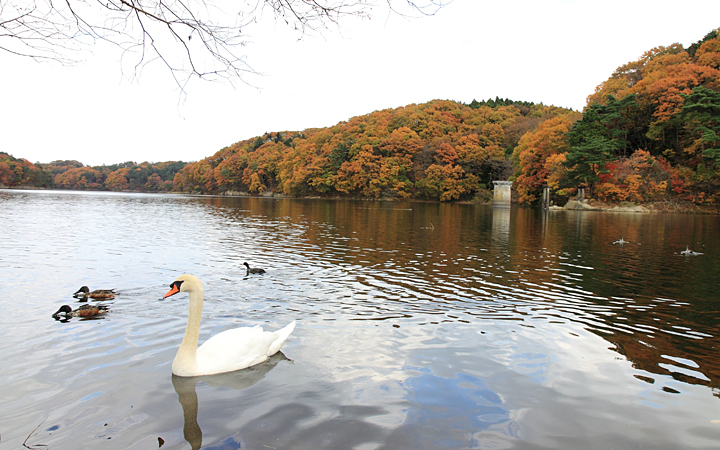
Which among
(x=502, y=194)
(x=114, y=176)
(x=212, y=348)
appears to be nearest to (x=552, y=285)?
(x=212, y=348)

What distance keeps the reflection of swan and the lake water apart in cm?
2

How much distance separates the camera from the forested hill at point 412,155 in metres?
67.3

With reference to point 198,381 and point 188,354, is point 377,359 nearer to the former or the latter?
point 198,381

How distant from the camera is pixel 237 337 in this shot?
4938 mm

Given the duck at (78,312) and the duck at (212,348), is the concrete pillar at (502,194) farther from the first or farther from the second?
the duck at (212,348)

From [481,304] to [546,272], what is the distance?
179 inches

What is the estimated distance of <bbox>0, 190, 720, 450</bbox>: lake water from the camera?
3.68 meters

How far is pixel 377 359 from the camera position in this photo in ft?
17.5

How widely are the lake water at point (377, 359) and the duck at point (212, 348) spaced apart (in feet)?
0.42

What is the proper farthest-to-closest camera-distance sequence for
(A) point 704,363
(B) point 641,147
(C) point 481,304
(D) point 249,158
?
(D) point 249,158
(B) point 641,147
(C) point 481,304
(A) point 704,363

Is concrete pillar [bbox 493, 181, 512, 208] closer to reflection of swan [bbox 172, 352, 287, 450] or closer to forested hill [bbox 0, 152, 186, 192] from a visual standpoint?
reflection of swan [bbox 172, 352, 287, 450]

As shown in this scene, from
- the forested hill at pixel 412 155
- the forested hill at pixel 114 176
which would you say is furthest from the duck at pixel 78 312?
the forested hill at pixel 114 176

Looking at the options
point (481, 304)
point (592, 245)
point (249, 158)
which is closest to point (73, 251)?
point (481, 304)

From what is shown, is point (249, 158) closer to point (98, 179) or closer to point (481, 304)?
point (98, 179)
